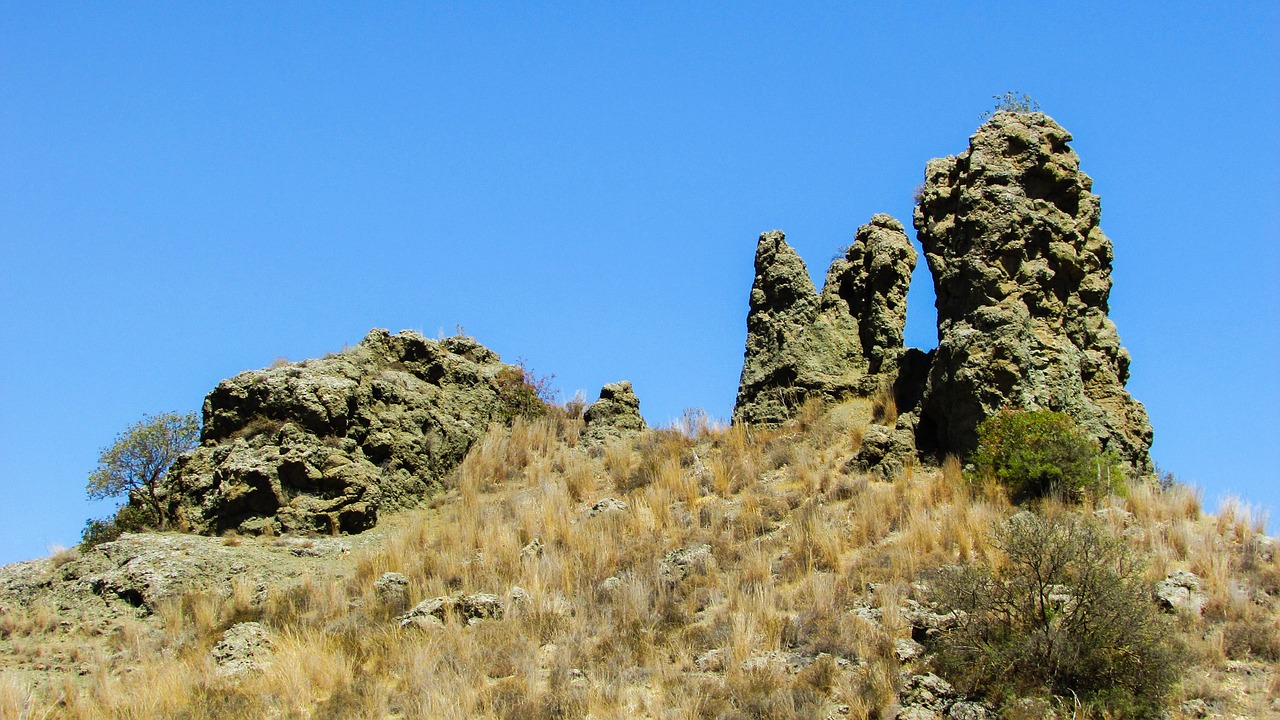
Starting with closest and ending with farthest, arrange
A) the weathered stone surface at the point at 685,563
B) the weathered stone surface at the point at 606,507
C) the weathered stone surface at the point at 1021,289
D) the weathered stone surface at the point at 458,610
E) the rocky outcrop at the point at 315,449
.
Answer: the weathered stone surface at the point at 458,610 < the weathered stone surface at the point at 685,563 < the weathered stone surface at the point at 1021,289 < the rocky outcrop at the point at 315,449 < the weathered stone surface at the point at 606,507

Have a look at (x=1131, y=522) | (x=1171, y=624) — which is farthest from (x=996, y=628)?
(x=1131, y=522)

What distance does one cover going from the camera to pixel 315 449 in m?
16.5

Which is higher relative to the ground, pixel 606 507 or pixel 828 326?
pixel 828 326

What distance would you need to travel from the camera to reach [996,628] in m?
10.2

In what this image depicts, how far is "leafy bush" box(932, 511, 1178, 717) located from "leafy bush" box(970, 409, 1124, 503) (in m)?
3.10

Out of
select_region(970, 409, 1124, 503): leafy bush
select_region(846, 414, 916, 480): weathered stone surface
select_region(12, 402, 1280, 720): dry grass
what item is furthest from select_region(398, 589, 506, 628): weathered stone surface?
select_region(970, 409, 1124, 503): leafy bush

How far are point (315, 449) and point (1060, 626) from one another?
35.6 feet

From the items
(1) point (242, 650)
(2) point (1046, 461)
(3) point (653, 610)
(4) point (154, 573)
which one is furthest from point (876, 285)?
(4) point (154, 573)

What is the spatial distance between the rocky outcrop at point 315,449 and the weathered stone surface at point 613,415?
2578mm

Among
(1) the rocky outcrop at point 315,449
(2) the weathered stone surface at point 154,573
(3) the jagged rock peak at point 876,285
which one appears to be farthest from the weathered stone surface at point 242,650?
Result: (3) the jagged rock peak at point 876,285

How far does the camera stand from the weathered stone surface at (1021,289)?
15523 mm

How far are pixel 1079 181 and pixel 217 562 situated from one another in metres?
14.0

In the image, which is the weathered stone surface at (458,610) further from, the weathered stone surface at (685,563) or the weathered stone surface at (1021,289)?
the weathered stone surface at (1021,289)

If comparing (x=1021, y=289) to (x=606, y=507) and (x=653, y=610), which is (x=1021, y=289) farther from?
(x=653, y=610)
